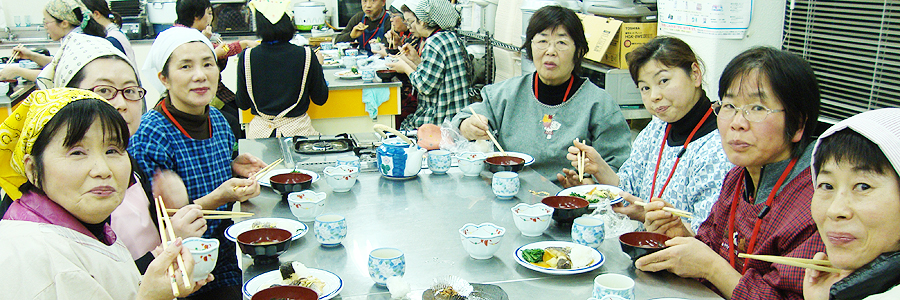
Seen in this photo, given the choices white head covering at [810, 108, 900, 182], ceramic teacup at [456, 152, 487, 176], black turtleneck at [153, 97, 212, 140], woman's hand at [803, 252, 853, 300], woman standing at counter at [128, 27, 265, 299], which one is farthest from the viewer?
ceramic teacup at [456, 152, 487, 176]

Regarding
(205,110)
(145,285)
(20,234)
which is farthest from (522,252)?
(205,110)

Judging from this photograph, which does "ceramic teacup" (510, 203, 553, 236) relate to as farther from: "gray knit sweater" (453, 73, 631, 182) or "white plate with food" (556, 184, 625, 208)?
"gray knit sweater" (453, 73, 631, 182)

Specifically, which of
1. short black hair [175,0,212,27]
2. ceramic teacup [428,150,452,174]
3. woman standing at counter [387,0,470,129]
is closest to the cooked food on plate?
ceramic teacup [428,150,452,174]

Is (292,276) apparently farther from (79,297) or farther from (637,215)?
(637,215)

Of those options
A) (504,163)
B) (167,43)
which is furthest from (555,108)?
(167,43)

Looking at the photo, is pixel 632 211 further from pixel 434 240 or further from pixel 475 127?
pixel 475 127

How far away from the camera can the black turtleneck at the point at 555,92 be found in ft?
9.55

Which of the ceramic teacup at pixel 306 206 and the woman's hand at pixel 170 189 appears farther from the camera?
the woman's hand at pixel 170 189

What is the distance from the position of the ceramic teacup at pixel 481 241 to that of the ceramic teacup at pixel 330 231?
329 mm

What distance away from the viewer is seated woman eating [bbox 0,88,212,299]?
1.33 meters

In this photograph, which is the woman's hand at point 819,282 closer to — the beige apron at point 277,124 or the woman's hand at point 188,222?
the woman's hand at point 188,222

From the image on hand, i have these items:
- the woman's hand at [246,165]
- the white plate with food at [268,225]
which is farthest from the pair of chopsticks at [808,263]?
the woman's hand at [246,165]

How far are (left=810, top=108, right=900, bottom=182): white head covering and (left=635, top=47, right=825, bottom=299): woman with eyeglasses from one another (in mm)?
327

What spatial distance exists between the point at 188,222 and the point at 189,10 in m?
3.29
